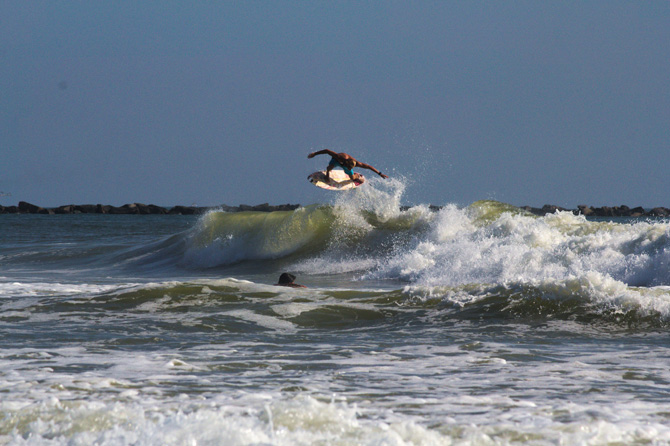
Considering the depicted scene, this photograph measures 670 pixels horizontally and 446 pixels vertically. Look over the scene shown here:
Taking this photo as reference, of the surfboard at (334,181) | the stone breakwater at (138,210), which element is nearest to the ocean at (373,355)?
the surfboard at (334,181)

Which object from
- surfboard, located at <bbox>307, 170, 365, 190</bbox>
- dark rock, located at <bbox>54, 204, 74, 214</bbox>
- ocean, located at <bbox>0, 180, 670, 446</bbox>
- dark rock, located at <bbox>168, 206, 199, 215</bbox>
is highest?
dark rock, located at <bbox>168, 206, 199, 215</bbox>

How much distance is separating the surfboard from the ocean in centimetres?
233

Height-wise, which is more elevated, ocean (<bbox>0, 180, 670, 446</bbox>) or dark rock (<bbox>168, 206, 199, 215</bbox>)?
dark rock (<bbox>168, 206, 199, 215</bbox>)

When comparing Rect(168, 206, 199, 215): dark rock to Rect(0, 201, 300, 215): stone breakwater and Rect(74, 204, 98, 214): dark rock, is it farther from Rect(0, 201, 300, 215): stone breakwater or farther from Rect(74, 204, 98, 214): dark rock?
Rect(74, 204, 98, 214): dark rock

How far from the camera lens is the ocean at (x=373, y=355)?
4086 mm

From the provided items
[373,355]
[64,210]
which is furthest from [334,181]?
[64,210]

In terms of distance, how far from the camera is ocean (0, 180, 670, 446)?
409 centimetres

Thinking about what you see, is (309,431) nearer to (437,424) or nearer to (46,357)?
(437,424)

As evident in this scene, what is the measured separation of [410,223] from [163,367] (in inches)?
601

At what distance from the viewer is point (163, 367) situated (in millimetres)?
5746

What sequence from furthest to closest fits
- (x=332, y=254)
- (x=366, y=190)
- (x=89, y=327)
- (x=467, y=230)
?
(x=366, y=190) < (x=332, y=254) < (x=467, y=230) < (x=89, y=327)

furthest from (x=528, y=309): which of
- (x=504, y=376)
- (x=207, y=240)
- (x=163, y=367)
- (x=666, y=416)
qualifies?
(x=207, y=240)

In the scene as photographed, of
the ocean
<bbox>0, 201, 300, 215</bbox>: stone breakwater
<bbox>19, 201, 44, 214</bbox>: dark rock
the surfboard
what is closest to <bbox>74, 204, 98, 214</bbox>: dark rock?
<bbox>0, 201, 300, 215</bbox>: stone breakwater

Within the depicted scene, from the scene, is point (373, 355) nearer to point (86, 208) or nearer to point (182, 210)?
point (182, 210)
